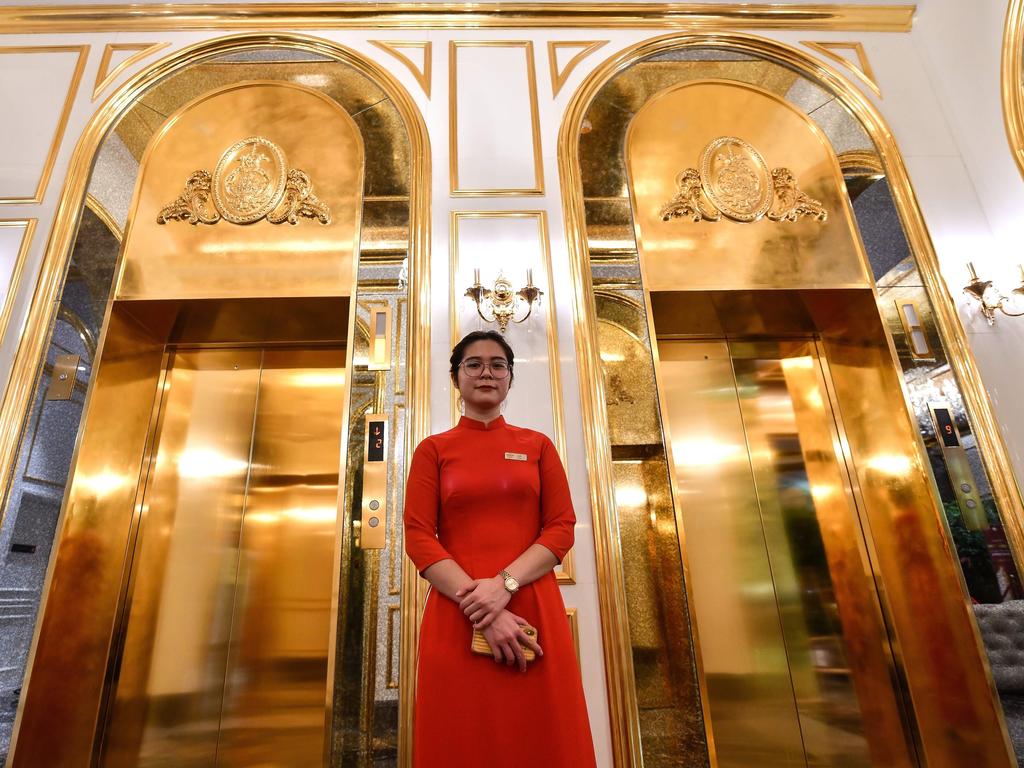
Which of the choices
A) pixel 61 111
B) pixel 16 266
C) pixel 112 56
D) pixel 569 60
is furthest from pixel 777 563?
pixel 112 56

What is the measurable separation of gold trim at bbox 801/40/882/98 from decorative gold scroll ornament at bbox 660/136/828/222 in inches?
38.5

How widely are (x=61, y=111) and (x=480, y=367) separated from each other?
353 centimetres

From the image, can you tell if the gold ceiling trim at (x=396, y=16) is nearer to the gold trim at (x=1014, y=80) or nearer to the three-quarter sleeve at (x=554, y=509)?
the gold trim at (x=1014, y=80)

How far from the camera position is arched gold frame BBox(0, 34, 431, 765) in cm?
264

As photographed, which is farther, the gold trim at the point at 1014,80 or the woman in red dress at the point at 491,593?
the gold trim at the point at 1014,80

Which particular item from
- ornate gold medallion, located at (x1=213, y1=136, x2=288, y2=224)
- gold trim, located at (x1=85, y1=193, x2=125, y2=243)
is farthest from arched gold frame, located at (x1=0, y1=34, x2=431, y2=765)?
ornate gold medallion, located at (x1=213, y1=136, x2=288, y2=224)

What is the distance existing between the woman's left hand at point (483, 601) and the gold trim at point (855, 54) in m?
4.14

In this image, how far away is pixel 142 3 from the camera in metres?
3.90

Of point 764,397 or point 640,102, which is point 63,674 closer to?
point 764,397

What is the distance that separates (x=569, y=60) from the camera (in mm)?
3875

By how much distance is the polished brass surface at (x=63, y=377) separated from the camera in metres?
2.97

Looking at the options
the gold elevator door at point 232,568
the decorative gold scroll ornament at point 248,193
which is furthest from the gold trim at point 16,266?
the gold elevator door at point 232,568

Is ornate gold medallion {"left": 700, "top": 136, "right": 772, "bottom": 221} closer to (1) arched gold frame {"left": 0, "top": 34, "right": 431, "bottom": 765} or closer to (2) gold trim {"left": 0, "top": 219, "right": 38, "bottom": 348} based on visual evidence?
(1) arched gold frame {"left": 0, "top": 34, "right": 431, "bottom": 765}

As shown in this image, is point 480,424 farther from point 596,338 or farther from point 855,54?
point 855,54
